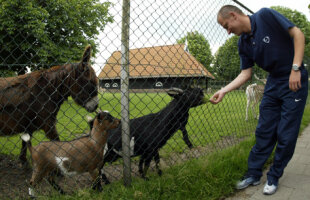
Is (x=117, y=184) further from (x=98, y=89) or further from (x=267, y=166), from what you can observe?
(x=267, y=166)

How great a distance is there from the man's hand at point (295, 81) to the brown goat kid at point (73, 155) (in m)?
2.10

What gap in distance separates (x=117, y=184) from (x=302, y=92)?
2.39 metres

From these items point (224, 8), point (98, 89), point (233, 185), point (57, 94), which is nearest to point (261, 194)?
point (233, 185)

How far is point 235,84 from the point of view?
9.74ft

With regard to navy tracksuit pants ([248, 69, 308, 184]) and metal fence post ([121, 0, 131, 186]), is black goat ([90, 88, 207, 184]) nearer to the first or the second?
metal fence post ([121, 0, 131, 186])

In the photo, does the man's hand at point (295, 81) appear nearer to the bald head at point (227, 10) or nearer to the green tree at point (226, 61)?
the bald head at point (227, 10)

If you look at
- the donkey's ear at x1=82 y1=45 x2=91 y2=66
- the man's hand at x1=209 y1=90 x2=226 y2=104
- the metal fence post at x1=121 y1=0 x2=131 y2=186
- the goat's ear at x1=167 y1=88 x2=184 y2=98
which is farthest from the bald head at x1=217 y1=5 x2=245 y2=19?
the donkey's ear at x1=82 y1=45 x2=91 y2=66

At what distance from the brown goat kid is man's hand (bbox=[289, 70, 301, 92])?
6.87 ft

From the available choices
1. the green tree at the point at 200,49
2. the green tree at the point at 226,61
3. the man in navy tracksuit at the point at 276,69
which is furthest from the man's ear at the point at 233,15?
the green tree at the point at 226,61

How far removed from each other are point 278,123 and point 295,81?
65 centimetres

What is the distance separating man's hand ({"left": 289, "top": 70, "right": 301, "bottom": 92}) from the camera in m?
2.35

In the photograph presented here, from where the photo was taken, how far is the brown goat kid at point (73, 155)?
271 cm

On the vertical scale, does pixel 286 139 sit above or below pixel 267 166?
above

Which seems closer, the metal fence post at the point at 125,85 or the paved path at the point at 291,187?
the metal fence post at the point at 125,85
